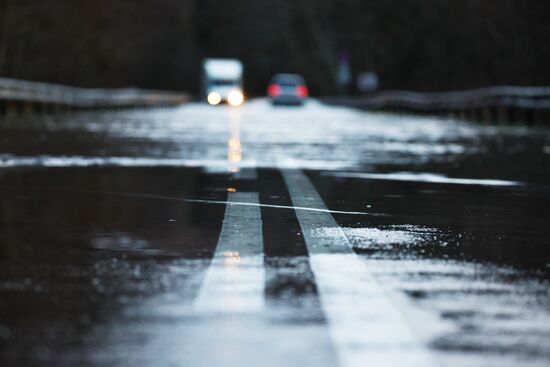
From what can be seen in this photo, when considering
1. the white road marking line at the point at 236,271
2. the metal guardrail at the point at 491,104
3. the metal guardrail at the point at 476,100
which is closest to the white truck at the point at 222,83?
the metal guardrail at the point at 476,100

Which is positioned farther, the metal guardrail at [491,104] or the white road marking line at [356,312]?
the metal guardrail at [491,104]

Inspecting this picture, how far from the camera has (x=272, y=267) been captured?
26.9 ft

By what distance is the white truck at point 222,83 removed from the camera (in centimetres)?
9738

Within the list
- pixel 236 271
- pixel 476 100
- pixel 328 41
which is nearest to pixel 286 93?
pixel 476 100

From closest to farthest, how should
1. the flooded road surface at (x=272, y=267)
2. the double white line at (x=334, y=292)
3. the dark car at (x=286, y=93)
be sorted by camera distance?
the double white line at (x=334, y=292) → the flooded road surface at (x=272, y=267) → the dark car at (x=286, y=93)

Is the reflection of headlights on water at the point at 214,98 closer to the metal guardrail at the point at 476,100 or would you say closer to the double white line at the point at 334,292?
the metal guardrail at the point at 476,100

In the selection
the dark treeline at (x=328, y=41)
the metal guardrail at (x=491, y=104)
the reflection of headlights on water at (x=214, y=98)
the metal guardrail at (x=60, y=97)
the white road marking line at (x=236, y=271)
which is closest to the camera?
the white road marking line at (x=236, y=271)

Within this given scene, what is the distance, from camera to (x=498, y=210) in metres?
12.2

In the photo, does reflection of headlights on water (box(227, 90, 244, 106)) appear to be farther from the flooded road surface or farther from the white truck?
the flooded road surface

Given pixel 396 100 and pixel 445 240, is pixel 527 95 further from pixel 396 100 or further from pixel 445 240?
pixel 445 240

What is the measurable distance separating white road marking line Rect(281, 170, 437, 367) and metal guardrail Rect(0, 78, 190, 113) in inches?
1433

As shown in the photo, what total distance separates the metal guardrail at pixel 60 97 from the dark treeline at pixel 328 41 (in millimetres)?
6938

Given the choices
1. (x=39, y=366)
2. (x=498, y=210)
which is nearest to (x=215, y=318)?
(x=39, y=366)

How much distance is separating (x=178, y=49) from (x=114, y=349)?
16062cm
